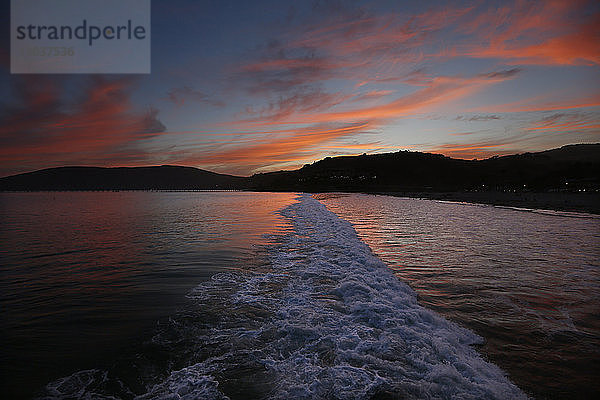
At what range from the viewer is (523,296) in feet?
26.2

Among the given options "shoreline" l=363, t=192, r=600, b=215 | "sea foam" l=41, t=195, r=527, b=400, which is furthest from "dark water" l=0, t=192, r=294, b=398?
"shoreline" l=363, t=192, r=600, b=215

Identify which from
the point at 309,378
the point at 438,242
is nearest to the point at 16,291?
the point at 309,378

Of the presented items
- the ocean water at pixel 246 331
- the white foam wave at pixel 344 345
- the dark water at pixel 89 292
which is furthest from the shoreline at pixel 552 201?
the dark water at pixel 89 292

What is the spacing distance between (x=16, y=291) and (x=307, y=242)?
468 inches

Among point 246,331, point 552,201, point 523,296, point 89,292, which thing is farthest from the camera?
point 552,201

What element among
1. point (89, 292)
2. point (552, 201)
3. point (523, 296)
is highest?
point (552, 201)

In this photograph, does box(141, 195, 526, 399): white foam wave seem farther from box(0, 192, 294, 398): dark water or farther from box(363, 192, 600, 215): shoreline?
box(363, 192, 600, 215): shoreline

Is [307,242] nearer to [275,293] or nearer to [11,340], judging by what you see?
[275,293]

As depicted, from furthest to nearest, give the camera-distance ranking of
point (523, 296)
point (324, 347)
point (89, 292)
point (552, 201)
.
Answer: point (552, 201) → point (89, 292) → point (523, 296) → point (324, 347)

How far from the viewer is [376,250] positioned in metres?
14.1

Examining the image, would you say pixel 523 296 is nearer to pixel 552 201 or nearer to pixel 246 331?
pixel 246 331

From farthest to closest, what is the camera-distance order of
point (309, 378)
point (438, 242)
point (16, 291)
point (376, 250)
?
1. point (438, 242)
2. point (376, 250)
3. point (16, 291)
4. point (309, 378)

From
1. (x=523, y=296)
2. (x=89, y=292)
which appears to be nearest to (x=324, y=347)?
(x=523, y=296)

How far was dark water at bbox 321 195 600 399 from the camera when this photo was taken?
15.4 ft
